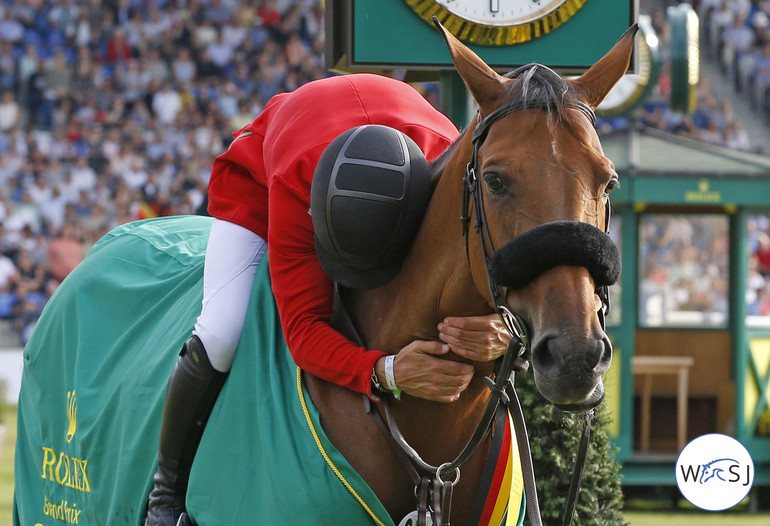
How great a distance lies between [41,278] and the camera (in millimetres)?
13844

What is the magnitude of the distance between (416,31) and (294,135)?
34.2 inches

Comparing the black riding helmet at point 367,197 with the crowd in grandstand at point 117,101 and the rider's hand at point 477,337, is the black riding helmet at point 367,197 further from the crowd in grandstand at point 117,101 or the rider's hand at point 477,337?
the crowd in grandstand at point 117,101

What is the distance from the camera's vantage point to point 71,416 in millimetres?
4145

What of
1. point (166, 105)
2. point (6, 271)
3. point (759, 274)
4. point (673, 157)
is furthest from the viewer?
point (166, 105)

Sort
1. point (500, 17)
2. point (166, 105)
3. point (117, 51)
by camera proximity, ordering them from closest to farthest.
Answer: point (500, 17) < point (166, 105) < point (117, 51)

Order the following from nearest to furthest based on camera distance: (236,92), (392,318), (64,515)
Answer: (392,318) → (64,515) → (236,92)

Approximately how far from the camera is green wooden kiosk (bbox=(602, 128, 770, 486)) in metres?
8.09

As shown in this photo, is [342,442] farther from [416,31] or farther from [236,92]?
[236,92]

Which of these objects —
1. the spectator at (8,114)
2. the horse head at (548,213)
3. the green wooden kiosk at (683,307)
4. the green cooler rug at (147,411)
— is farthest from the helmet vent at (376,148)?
the spectator at (8,114)

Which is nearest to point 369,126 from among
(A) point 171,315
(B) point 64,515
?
(A) point 171,315

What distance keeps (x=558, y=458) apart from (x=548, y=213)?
1.91m

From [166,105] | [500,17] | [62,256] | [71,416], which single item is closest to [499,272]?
[500,17]

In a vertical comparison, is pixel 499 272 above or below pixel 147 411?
above

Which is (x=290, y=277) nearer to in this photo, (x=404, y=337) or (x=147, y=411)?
(x=404, y=337)
